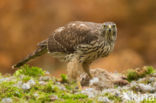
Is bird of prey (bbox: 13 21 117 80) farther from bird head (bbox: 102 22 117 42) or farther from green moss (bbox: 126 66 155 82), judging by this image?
green moss (bbox: 126 66 155 82)

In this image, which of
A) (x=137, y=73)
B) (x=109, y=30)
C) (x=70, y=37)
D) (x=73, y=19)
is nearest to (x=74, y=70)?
(x=70, y=37)

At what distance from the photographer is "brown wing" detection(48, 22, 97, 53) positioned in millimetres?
8914

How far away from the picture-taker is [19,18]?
18141 millimetres

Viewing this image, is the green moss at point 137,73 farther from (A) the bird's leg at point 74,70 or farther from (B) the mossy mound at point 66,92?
(A) the bird's leg at point 74,70

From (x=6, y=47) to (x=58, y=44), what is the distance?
9203 millimetres

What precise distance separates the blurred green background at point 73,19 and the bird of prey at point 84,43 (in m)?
8.24

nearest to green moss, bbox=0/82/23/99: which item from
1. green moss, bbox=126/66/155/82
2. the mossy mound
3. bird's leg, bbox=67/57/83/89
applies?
the mossy mound

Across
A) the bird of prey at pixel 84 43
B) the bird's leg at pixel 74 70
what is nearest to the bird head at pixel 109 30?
the bird of prey at pixel 84 43

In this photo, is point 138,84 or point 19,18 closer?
point 138,84

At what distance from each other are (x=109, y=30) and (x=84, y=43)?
567mm

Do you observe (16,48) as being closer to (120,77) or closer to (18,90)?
(120,77)

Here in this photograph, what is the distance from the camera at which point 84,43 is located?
886 cm

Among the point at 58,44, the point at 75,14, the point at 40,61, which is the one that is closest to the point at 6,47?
the point at 40,61

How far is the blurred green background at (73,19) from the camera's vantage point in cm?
1781
